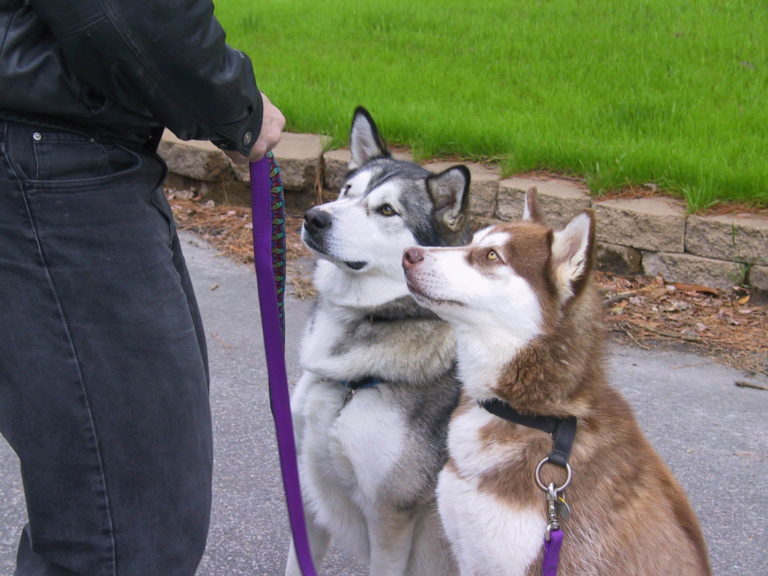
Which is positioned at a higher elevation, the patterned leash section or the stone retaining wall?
the patterned leash section

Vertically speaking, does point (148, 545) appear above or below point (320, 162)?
above

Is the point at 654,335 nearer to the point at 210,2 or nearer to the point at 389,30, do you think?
the point at 210,2

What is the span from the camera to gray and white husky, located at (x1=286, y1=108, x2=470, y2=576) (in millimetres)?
2574

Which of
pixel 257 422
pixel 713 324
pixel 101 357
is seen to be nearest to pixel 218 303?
pixel 257 422

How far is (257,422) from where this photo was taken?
3.76 meters

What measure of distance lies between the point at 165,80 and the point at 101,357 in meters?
0.51

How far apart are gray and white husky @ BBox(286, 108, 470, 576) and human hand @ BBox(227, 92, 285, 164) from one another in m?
0.95

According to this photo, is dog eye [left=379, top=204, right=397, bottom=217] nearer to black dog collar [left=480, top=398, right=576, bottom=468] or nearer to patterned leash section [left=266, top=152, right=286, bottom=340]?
patterned leash section [left=266, top=152, right=286, bottom=340]

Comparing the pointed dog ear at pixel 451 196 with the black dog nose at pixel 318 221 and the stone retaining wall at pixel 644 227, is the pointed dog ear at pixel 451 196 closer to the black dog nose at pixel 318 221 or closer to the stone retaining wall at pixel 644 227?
the black dog nose at pixel 318 221

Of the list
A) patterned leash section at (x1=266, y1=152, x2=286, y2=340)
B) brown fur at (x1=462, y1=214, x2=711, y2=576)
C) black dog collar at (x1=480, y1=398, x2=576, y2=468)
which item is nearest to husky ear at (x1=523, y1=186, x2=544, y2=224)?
brown fur at (x1=462, y1=214, x2=711, y2=576)

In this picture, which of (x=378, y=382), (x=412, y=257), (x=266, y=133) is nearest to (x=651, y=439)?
(x=378, y=382)

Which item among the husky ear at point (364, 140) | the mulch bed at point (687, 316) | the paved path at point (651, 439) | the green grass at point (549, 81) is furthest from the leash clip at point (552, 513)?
the green grass at point (549, 81)

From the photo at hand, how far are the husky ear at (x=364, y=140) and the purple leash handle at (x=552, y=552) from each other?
1.72 m

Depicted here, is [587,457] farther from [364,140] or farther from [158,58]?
A: [364,140]
